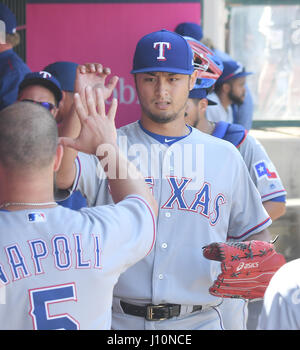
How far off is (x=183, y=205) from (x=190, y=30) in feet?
8.20

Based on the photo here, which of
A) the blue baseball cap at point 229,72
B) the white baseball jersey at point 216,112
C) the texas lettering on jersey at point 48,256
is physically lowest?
the white baseball jersey at point 216,112

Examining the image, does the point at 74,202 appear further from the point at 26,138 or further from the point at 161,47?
the point at 26,138

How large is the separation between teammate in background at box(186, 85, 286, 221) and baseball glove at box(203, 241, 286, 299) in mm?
→ 797

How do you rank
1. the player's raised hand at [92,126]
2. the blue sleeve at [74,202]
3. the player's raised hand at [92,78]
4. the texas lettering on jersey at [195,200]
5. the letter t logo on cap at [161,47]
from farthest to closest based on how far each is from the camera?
the blue sleeve at [74,202]
the letter t logo on cap at [161,47]
the texas lettering on jersey at [195,200]
the player's raised hand at [92,78]
the player's raised hand at [92,126]

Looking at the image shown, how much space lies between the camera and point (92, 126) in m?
1.98


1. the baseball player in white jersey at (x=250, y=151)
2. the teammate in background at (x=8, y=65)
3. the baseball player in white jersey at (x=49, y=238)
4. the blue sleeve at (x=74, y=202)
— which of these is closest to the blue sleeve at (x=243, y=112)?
the teammate in background at (x=8, y=65)

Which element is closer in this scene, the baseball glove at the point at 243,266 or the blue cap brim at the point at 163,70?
the baseball glove at the point at 243,266

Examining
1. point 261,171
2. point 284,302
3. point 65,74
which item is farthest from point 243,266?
point 65,74

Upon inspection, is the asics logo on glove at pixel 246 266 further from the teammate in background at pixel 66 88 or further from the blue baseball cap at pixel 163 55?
the teammate in background at pixel 66 88

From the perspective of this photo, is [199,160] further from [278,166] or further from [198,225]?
[278,166]

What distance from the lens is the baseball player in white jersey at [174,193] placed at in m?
2.57

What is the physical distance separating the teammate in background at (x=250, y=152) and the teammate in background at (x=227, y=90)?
5.69 ft

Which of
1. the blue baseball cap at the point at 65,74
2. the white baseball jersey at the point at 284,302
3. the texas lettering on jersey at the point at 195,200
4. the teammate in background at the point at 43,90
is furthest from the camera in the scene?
the blue baseball cap at the point at 65,74

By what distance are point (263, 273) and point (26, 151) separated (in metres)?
1.20
